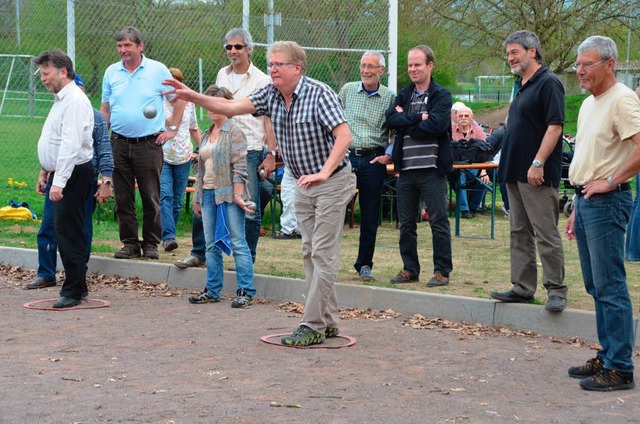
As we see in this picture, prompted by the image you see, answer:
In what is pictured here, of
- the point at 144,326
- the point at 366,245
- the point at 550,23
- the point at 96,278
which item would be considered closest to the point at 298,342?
the point at 144,326

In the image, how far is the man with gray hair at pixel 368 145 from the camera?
951 centimetres

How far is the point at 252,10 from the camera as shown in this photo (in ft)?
46.8

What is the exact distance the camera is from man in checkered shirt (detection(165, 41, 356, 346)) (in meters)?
7.22

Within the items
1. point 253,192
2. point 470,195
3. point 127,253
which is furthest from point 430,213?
point 470,195

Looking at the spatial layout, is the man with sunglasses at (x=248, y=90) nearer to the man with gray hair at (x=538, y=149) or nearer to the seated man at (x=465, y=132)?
the man with gray hair at (x=538, y=149)

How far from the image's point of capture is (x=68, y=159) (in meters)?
8.59

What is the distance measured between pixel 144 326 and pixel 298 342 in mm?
1435

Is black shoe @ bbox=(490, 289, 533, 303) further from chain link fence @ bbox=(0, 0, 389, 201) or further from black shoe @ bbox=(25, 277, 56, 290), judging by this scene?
chain link fence @ bbox=(0, 0, 389, 201)

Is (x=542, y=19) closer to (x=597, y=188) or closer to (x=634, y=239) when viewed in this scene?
(x=634, y=239)

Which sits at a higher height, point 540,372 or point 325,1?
point 325,1

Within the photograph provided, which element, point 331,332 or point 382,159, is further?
point 382,159

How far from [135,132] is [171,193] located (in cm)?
114

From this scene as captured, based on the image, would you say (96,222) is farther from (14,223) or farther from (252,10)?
(252,10)

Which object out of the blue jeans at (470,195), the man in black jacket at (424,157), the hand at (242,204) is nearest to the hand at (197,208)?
the hand at (242,204)
